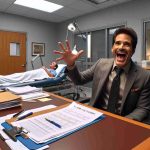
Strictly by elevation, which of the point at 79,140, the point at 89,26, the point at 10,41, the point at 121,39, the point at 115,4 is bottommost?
the point at 79,140

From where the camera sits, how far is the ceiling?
407cm

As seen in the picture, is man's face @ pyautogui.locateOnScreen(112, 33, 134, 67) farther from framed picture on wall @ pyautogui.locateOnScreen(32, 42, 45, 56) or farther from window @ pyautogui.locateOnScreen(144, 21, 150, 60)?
framed picture on wall @ pyautogui.locateOnScreen(32, 42, 45, 56)

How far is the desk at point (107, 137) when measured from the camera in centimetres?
62

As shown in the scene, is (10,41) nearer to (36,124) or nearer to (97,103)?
(97,103)

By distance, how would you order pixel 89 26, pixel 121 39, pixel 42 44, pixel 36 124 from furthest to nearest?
pixel 42 44, pixel 89 26, pixel 121 39, pixel 36 124

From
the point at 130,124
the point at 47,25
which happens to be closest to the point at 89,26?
the point at 47,25

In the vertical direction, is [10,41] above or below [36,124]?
above

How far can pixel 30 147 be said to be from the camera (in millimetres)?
599

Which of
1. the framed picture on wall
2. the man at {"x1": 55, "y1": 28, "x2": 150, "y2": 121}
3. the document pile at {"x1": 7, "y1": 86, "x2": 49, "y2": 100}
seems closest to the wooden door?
the framed picture on wall

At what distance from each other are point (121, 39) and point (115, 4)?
10.9 ft

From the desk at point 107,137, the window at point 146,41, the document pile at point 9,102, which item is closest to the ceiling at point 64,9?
the window at point 146,41

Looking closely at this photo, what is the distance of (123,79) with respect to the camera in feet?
4.33

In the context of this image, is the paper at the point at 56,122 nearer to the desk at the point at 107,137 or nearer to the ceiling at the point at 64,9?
the desk at the point at 107,137

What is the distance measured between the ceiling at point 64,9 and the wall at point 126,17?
→ 162 mm
